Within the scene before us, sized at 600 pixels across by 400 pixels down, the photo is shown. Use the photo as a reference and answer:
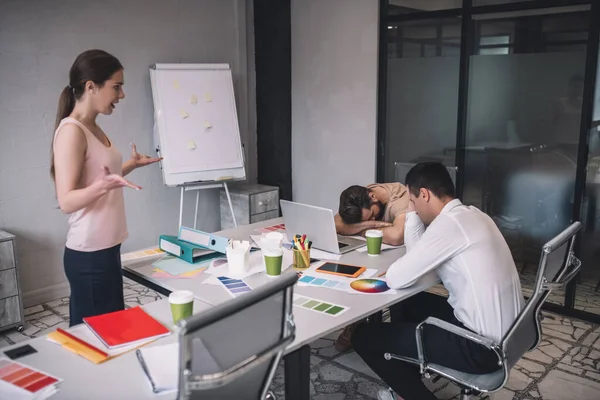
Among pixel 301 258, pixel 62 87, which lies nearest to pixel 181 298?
pixel 301 258

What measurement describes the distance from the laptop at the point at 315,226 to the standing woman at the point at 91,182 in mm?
841

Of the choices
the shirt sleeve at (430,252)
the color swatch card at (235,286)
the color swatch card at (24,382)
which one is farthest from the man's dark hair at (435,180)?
the color swatch card at (24,382)

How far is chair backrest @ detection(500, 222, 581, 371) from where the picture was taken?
183 centimetres

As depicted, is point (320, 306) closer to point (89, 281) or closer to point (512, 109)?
point (89, 281)

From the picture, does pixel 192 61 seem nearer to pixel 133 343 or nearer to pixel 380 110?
pixel 380 110

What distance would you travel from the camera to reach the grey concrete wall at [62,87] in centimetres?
366

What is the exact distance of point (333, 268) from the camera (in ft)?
7.69

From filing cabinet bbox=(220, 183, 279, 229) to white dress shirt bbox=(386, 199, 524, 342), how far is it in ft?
9.00

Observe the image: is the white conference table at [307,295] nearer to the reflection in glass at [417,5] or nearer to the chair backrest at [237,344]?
the chair backrest at [237,344]

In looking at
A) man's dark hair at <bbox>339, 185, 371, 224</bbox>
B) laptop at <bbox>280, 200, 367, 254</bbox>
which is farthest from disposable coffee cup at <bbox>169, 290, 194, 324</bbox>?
man's dark hair at <bbox>339, 185, 371, 224</bbox>

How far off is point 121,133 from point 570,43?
323cm

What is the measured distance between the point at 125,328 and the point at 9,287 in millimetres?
2026

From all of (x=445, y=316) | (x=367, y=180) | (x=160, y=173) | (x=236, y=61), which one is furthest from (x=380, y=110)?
(x=445, y=316)

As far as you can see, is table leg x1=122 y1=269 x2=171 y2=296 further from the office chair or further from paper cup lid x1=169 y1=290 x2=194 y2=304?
the office chair
